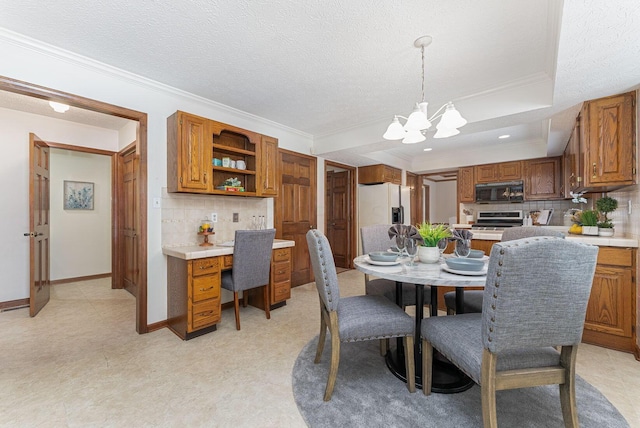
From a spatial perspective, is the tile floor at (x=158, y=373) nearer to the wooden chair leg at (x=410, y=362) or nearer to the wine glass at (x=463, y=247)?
the wooden chair leg at (x=410, y=362)

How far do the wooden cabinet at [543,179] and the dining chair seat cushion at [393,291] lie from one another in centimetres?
375

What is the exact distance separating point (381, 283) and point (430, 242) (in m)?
0.68

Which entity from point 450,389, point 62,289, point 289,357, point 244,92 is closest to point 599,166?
point 450,389

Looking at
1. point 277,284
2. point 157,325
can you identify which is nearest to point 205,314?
point 157,325

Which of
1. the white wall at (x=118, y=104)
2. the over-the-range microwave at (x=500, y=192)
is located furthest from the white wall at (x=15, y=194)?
the over-the-range microwave at (x=500, y=192)

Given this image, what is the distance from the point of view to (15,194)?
3.34 metres

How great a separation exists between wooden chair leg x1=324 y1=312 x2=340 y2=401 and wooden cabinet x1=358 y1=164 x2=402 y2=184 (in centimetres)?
391

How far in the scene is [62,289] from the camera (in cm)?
399

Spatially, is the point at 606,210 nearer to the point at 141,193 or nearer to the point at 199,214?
the point at 199,214

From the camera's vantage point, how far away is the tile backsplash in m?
2.82

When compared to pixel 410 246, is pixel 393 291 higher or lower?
lower

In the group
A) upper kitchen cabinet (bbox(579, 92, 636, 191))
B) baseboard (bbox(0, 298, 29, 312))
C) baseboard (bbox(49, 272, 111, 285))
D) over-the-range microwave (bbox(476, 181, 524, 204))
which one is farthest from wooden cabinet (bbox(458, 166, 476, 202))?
baseboard (bbox(0, 298, 29, 312))

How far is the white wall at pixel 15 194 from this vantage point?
327 centimetres

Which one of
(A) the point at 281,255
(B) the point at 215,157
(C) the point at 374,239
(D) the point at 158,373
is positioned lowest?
(D) the point at 158,373
